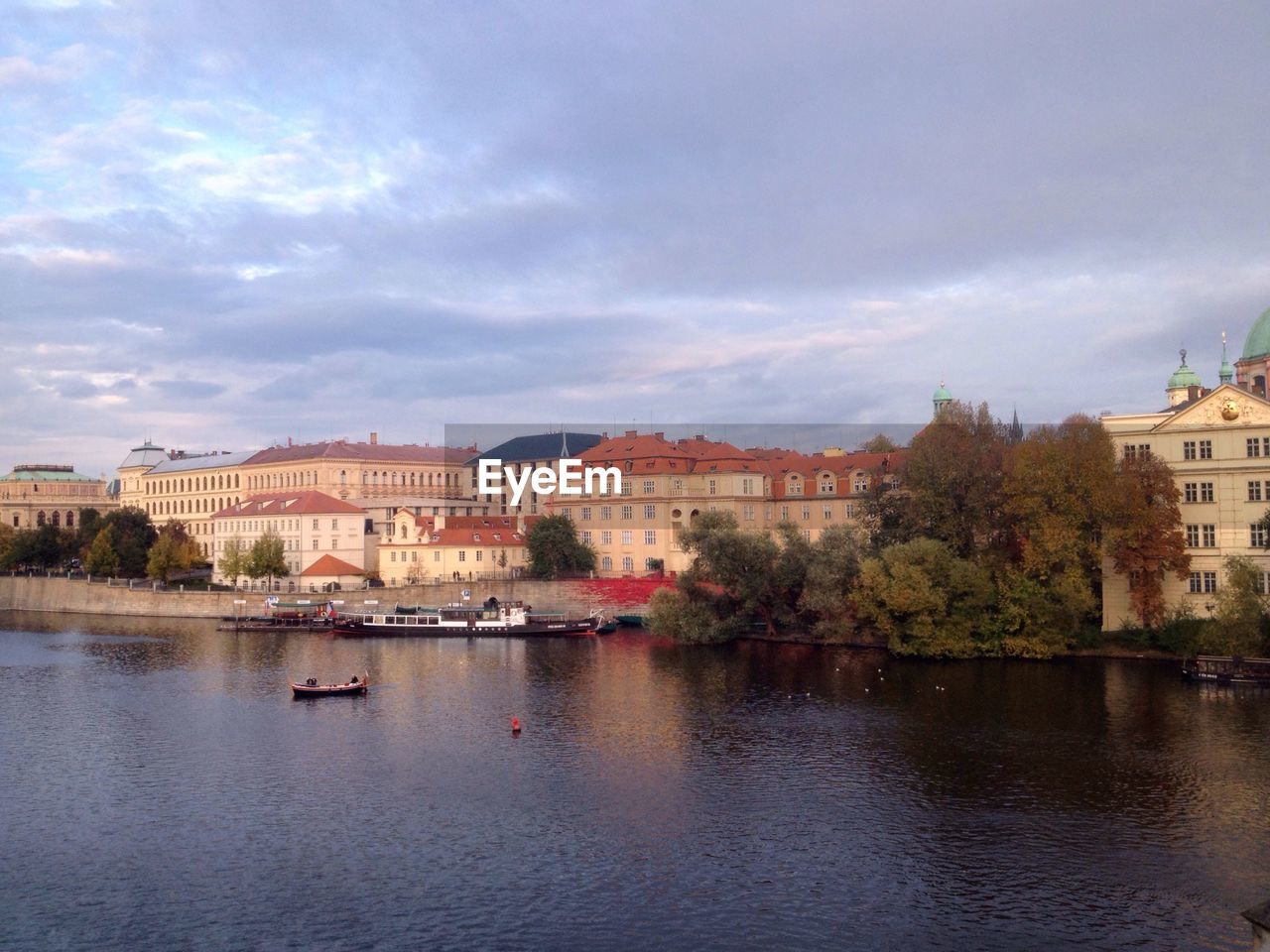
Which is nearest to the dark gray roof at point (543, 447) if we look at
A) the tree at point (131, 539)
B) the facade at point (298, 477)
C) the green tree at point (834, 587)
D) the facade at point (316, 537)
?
the facade at point (298, 477)

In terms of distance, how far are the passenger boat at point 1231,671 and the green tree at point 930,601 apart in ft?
30.0

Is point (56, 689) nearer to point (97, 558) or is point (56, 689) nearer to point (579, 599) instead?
point (579, 599)

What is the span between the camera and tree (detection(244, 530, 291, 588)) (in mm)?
83188

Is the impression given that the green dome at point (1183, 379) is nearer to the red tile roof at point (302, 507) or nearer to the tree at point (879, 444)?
the tree at point (879, 444)

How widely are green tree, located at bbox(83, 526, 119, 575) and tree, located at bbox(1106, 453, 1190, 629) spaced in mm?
76214

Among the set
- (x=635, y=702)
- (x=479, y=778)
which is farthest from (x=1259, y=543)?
(x=479, y=778)

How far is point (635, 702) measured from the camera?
138ft

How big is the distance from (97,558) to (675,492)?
48997 mm

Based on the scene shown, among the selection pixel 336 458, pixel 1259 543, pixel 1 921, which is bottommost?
pixel 1 921

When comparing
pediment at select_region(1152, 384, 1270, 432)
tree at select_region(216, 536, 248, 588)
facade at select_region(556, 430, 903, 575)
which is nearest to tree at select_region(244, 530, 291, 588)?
tree at select_region(216, 536, 248, 588)

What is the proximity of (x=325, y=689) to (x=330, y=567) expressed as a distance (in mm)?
41502

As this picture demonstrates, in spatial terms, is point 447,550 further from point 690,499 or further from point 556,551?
point 690,499

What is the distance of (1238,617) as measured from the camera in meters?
43.4

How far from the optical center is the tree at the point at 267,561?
8319 centimetres
